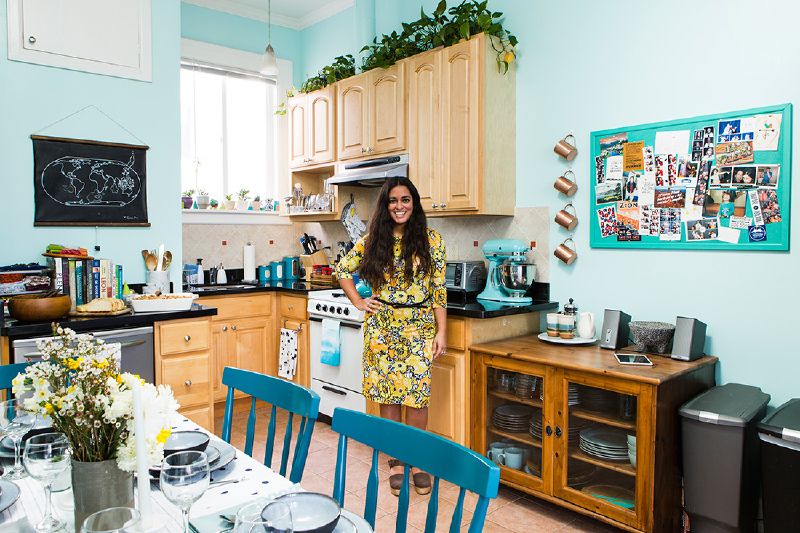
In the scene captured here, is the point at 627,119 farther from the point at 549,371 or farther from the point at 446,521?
the point at 446,521

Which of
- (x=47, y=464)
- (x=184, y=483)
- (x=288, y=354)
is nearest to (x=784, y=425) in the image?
(x=184, y=483)

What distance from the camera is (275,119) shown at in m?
5.48

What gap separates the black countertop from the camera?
8.62 feet

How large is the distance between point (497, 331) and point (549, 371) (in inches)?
22.0

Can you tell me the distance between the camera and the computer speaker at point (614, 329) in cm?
299

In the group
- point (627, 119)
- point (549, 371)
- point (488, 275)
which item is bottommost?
point (549, 371)

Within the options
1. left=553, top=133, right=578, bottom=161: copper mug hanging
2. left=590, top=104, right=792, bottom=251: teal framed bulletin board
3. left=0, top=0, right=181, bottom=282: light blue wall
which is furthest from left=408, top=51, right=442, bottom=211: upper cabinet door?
left=0, top=0, right=181, bottom=282: light blue wall

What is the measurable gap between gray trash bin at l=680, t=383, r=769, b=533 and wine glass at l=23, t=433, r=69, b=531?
224 centimetres

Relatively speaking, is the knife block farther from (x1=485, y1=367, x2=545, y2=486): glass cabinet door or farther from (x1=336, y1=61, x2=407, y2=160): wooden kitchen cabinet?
(x1=485, y1=367, x2=545, y2=486): glass cabinet door

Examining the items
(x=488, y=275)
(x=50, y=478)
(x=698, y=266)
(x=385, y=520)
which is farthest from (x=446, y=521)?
(x=50, y=478)

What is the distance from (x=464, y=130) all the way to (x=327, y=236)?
82.7 inches

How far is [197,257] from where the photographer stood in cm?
488

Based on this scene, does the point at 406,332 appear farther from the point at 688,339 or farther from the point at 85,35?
the point at 85,35

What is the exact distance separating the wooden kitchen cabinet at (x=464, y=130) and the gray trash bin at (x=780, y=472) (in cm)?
188
